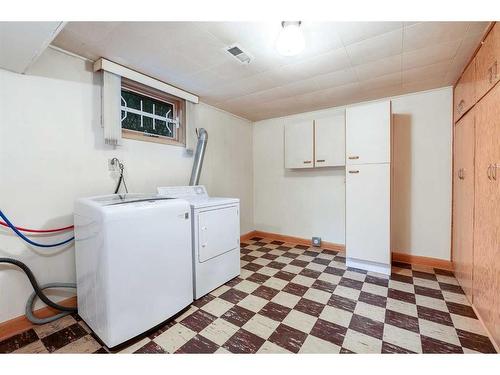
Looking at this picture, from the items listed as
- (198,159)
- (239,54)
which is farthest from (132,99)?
(239,54)

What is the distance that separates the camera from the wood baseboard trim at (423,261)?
7.81ft

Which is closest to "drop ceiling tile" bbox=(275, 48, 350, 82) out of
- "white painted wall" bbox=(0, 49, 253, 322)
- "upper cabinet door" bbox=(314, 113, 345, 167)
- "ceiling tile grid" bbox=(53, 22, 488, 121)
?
"ceiling tile grid" bbox=(53, 22, 488, 121)

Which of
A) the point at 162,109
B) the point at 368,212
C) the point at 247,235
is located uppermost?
the point at 162,109

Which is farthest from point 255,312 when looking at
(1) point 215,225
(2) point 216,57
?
(2) point 216,57

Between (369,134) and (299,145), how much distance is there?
981mm

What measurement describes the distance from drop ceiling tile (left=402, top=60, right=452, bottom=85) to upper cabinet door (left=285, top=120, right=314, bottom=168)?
1159 millimetres

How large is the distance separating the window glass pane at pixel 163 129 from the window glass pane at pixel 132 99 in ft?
0.82

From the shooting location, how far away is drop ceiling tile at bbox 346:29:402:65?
1516 millimetres

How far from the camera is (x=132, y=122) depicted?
2125 millimetres

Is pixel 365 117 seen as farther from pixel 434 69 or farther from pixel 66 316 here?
pixel 66 316

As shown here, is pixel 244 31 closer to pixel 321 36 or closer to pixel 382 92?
pixel 321 36

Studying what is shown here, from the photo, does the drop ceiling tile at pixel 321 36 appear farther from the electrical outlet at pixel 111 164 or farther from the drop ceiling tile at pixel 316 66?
the electrical outlet at pixel 111 164

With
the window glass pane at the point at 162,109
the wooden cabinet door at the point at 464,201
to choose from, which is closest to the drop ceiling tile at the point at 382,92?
the wooden cabinet door at the point at 464,201

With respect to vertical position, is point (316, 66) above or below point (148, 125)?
above
